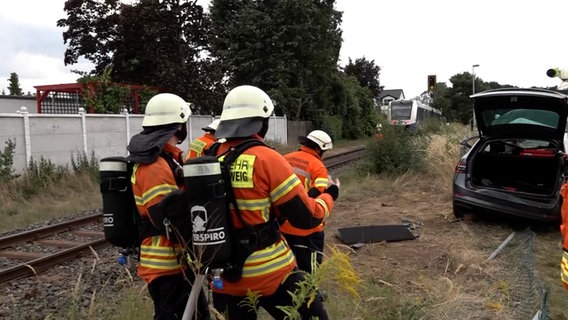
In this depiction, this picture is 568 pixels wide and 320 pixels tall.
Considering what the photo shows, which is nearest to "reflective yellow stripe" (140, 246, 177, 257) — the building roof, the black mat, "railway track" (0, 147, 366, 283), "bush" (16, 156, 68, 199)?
"railway track" (0, 147, 366, 283)

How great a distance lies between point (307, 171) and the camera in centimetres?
422

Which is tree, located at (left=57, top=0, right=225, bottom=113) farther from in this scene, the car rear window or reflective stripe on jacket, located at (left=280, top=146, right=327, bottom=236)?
reflective stripe on jacket, located at (left=280, top=146, right=327, bottom=236)

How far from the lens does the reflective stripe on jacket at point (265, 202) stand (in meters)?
2.36

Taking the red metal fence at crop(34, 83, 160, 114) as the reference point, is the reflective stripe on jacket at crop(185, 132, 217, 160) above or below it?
below

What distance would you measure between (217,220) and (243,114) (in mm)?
619

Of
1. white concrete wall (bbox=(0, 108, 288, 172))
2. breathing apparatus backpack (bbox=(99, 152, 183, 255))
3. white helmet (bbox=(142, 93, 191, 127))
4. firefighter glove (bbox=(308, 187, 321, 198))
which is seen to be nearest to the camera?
breathing apparatus backpack (bbox=(99, 152, 183, 255))

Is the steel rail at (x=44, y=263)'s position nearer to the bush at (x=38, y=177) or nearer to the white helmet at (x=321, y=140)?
the white helmet at (x=321, y=140)

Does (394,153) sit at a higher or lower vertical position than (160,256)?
lower

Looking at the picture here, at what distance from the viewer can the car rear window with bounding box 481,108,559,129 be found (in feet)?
23.1

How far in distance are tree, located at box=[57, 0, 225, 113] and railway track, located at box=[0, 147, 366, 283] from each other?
45.7 feet

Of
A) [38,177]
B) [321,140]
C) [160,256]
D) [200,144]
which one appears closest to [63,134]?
[38,177]

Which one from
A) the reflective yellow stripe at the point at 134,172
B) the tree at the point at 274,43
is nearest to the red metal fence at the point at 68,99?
the tree at the point at 274,43

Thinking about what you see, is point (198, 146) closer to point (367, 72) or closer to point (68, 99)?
point (68, 99)

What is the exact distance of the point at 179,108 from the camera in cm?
297
